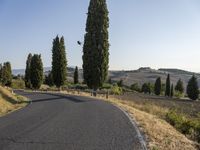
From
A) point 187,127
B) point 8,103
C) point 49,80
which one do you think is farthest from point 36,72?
point 187,127

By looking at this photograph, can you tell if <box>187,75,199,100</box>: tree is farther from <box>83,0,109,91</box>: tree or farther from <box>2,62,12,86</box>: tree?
<box>83,0,109,91</box>: tree

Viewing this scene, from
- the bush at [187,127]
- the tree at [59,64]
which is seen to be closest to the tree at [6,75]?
the tree at [59,64]

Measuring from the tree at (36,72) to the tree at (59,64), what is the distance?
1121 centimetres

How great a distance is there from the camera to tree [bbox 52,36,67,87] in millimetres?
71062

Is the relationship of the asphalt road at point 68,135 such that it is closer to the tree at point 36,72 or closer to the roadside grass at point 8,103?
the roadside grass at point 8,103

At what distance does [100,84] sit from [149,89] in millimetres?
99111

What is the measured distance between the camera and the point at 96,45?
4494 centimetres

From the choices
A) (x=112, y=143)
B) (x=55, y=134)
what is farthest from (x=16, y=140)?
(x=112, y=143)

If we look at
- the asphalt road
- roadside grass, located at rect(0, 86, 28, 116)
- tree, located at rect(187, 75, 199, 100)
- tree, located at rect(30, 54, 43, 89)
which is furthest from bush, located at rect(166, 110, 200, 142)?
tree, located at rect(187, 75, 199, 100)

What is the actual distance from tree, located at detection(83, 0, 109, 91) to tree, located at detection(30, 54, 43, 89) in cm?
3815

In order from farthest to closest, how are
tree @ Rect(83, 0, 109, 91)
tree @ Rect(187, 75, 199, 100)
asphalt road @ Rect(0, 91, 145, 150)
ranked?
tree @ Rect(187, 75, 199, 100), tree @ Rect(83, 0, 109, 91), asphalt road @ Rect(0, 91, 145, 150)

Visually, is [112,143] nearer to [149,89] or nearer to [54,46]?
[54,46]

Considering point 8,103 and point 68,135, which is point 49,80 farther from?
point 68,135

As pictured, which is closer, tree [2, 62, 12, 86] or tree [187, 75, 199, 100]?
tree [2, 62, 12, 86]
